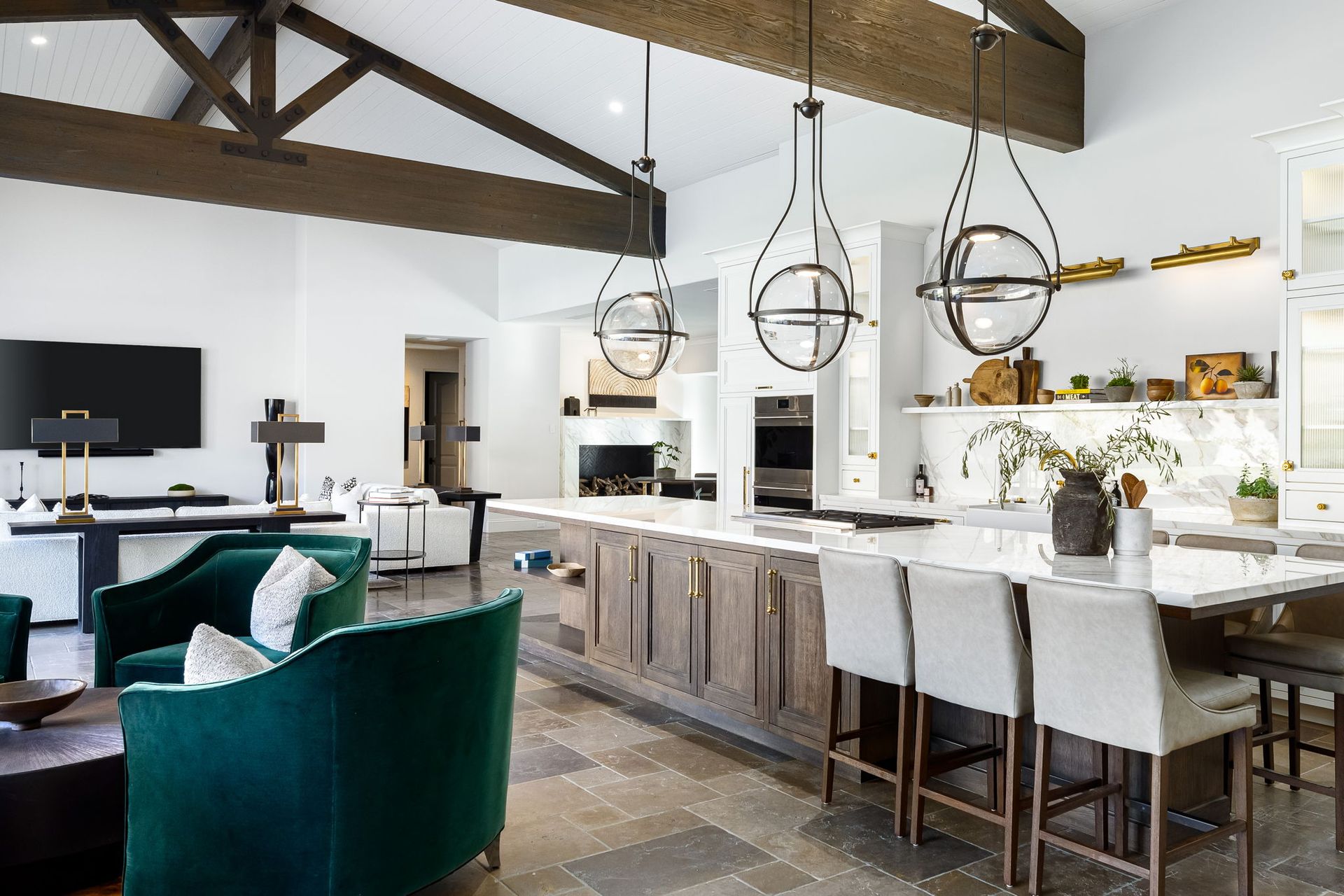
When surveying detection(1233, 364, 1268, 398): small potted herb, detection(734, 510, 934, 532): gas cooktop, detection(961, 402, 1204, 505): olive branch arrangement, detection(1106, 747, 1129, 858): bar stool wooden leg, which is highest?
detection(1233, 364, 1268, 398): small potted herb

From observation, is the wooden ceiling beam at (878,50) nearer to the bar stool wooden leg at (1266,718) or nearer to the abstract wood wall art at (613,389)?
the bar stool wooden leg at (1266,718)

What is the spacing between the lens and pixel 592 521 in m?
4.72

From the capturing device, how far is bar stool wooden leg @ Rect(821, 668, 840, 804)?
11.0 ft

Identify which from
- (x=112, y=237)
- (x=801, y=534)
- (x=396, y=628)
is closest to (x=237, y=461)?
(x=112, y=237)

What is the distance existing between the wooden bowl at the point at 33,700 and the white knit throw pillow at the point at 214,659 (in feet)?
2.04

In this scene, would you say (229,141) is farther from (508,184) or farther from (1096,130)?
(1096,130)

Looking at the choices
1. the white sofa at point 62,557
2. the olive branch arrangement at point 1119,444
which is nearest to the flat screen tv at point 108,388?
the white sofa at point 62,557

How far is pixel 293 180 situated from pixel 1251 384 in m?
6.41

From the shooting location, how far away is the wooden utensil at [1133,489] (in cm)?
322

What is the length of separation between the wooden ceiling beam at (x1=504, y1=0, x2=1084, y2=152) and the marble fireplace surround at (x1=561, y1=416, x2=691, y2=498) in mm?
8414

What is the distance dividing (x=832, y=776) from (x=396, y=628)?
1.77m

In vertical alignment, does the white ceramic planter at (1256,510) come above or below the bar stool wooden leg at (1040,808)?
above

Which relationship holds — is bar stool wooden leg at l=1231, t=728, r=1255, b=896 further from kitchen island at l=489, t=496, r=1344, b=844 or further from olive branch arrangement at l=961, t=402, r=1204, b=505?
olive branch arrangement at l=961, t=402, r=1204, b=505

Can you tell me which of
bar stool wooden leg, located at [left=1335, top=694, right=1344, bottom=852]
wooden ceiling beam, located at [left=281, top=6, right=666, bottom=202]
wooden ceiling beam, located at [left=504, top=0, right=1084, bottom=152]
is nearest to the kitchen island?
bar stool wooden leg, located at [left=1335, top=694, right=1344, bottom=852]
